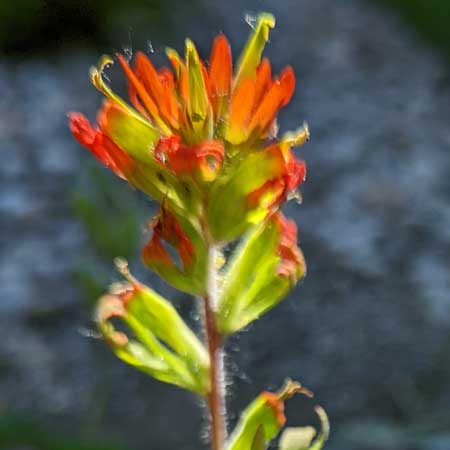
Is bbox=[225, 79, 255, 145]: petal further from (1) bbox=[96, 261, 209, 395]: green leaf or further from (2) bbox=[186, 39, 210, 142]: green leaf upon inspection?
(1) bbox=[96, 261, 209, 395]: green leaf

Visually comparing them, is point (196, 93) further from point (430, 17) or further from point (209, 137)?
point (430, 17)

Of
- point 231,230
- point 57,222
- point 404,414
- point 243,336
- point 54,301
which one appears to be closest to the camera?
point 231,230

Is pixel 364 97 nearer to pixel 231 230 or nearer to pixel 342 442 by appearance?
pixel 342 442

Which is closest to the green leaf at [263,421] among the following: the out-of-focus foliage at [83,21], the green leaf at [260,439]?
the green leaf at [260,439]

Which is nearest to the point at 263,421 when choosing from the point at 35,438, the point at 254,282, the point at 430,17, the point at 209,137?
the point at 254,282

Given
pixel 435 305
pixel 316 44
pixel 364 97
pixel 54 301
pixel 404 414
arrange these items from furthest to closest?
pixel 316 44
pixel 364 97
pixel 54 301
pixel 435 305
pixel 404 414

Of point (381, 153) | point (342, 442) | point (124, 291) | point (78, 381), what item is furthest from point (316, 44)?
point (124, 291)
